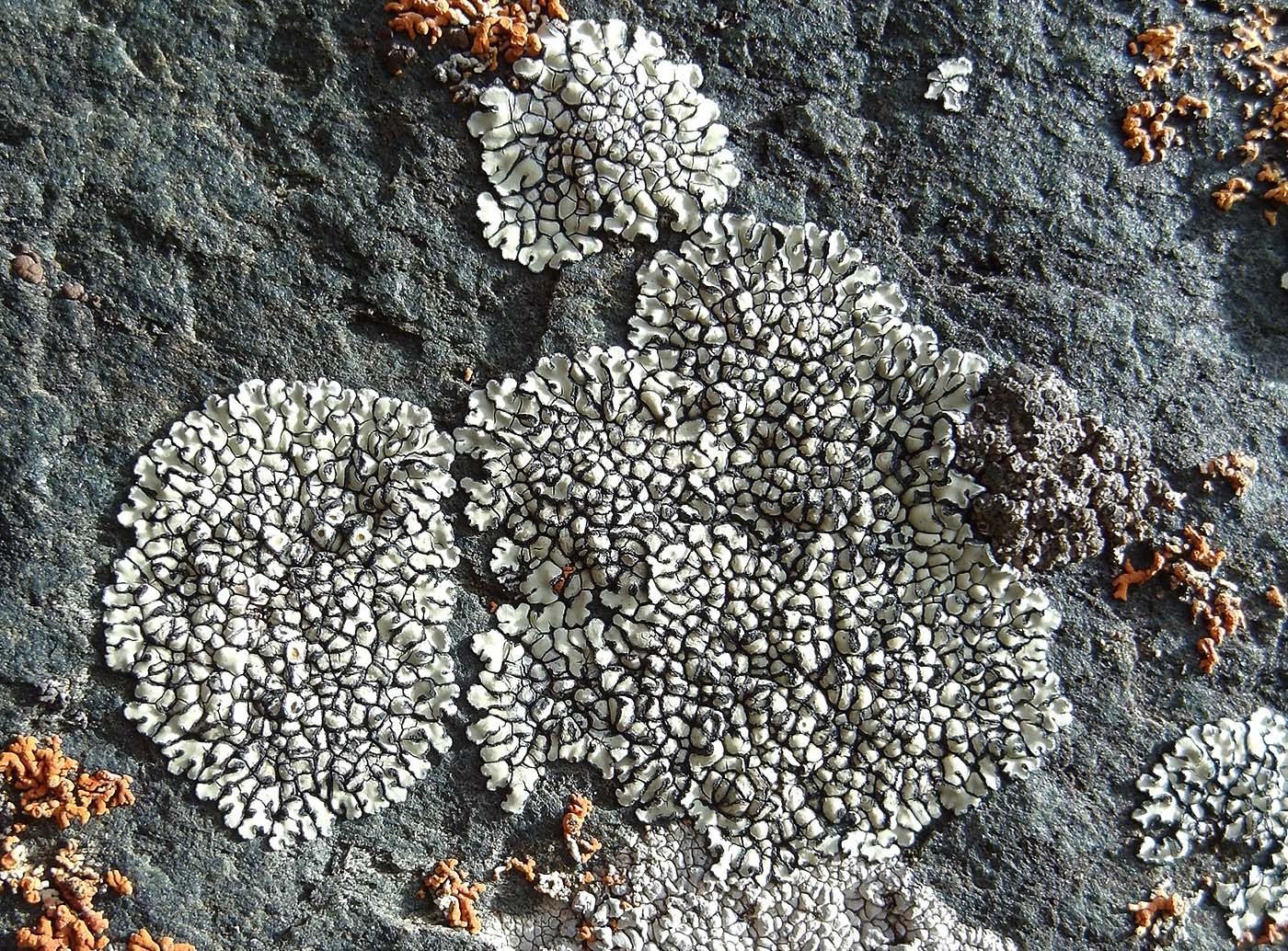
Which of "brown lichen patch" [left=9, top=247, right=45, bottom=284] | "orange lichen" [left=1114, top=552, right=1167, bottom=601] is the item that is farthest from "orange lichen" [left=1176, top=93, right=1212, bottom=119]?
"brown lichen patch" [left=9, top=247, right=45, bottom=284]

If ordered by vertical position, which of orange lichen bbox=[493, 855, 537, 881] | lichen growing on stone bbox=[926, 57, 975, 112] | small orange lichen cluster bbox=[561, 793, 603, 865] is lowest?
orange lichen bbox=[493, 855, 537, 881]

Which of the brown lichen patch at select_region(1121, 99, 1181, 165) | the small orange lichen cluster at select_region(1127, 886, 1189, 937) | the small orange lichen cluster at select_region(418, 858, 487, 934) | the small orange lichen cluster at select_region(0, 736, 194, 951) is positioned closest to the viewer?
the small orange lichen cluster at select_region(0, 736, 194, 951)

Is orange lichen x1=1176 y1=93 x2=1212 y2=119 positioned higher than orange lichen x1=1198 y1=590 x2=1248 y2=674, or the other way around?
orange lichen x1=1176 y1=93 x2=1212 y2=119

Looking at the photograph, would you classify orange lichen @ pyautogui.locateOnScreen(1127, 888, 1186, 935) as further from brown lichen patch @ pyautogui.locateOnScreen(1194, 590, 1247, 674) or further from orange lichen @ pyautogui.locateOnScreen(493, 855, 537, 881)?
Result: orange lichen @ pyautogui.locateOnScreen(493, 855, 537, 881)

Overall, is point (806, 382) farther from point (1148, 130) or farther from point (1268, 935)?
point (1268, 935)

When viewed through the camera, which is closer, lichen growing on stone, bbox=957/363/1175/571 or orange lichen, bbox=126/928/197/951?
orange lichen, bbox=126/928/197/951

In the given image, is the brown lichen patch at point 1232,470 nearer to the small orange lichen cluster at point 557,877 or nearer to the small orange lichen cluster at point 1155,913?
the small orange lichen cluster at point 1155,913

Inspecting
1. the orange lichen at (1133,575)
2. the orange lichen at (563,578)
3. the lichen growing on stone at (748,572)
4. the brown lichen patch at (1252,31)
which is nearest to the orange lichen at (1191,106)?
the brown lichen patch at (1252,31)
